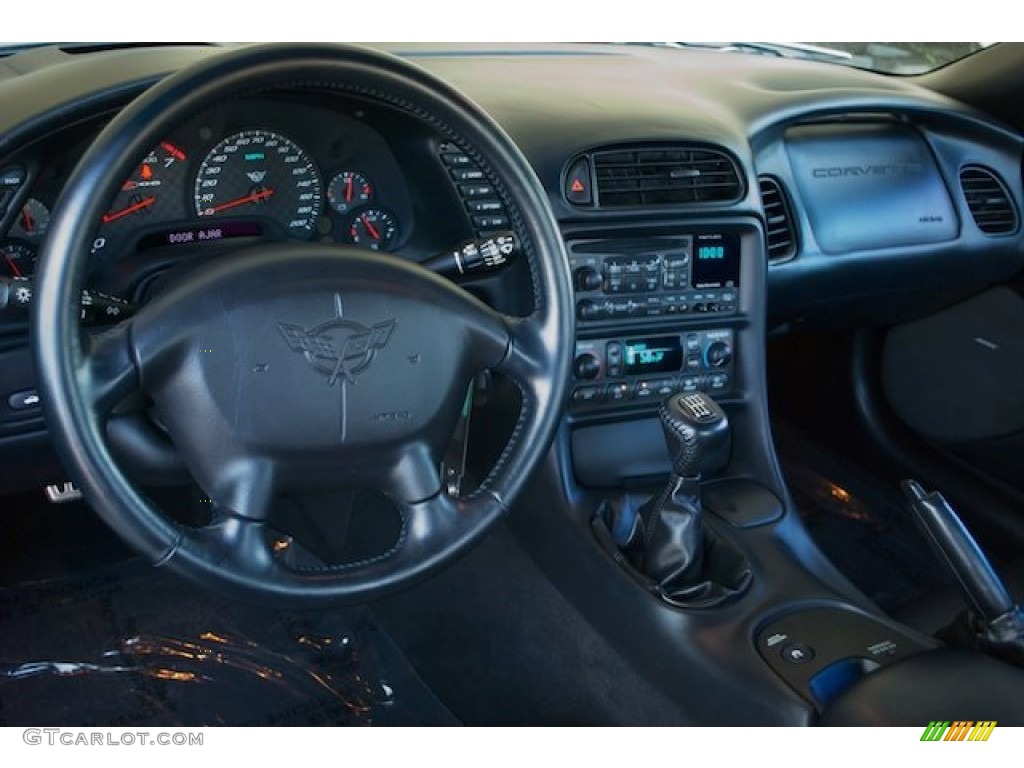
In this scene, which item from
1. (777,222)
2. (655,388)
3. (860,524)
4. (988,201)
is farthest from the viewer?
(860,524)

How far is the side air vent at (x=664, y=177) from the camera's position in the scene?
68.9 inches

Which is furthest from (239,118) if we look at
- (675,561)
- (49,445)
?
(675,561)

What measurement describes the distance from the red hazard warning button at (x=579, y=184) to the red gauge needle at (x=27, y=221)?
74 centimetres

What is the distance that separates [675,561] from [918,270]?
3.26 ft

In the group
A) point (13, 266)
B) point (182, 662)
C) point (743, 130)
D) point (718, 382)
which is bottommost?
point (182, 662)

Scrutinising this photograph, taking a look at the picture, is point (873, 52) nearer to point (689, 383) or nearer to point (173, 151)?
point (689, 383)

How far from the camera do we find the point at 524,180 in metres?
1.26

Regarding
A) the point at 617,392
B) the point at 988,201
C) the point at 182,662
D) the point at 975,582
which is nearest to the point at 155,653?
the point at 182,662

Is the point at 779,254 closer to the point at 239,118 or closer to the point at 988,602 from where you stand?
the point at 988,602

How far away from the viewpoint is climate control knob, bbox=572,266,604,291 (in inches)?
67.9

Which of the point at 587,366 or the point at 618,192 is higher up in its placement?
the point at 618,192

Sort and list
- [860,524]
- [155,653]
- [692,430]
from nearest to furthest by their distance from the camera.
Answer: [692,430], [155,653], [860,524]

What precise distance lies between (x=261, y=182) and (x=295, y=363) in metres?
0.45

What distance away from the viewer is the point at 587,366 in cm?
177
